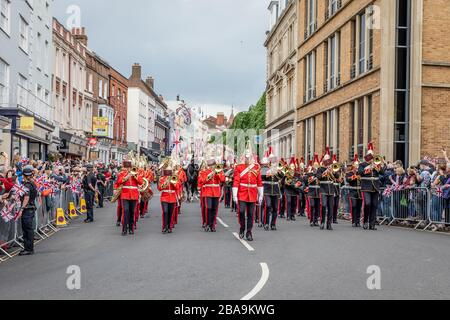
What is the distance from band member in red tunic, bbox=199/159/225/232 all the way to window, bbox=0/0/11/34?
15291mm

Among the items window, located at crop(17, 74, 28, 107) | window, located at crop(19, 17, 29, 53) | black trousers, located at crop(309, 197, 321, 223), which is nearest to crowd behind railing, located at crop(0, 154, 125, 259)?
window, located at crop(17, 74, 28, 107)

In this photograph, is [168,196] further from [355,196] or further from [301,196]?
[301,196]

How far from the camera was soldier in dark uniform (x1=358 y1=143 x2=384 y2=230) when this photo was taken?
16.6 metres

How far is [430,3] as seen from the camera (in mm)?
25188

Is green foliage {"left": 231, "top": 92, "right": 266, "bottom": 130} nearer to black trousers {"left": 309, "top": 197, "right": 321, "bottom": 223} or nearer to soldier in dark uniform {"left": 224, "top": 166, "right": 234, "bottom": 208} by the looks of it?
soldier in dark uniform {"left": 224, "top": 166, "right": 234, "bottom": 208}

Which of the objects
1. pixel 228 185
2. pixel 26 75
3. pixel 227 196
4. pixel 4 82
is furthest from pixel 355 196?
pixel 26 75

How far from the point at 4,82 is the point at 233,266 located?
21.2m

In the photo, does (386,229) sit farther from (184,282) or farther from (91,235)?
(184,282)

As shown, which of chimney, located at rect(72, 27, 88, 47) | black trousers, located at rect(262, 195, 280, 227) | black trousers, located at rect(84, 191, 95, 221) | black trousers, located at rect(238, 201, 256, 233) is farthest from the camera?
chimney, located at rect(72, 27, 88, 47)

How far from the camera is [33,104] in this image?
32.5 m

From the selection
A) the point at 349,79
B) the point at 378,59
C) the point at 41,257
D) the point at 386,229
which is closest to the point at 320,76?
the point at 349,79

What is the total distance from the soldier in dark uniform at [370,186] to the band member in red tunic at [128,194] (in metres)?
6.13

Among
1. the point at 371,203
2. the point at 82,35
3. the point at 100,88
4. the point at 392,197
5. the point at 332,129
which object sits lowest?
the point at 371,203
